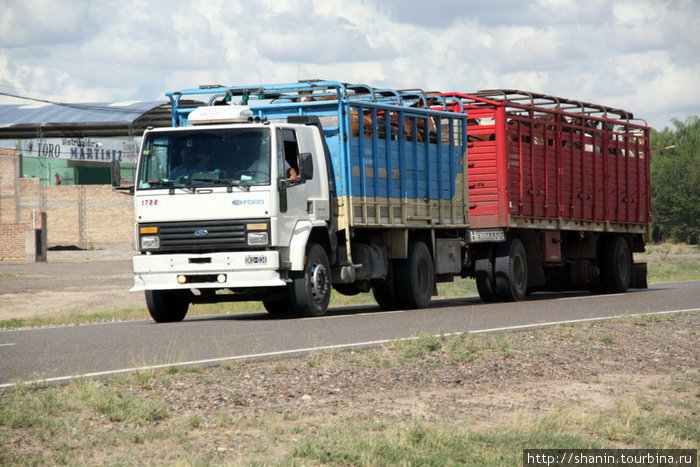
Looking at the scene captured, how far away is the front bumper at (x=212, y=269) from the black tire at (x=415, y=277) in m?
3.80

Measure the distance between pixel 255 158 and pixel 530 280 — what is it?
30.9ft

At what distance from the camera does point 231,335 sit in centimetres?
1420

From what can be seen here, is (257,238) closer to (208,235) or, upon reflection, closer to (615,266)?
(208,235)

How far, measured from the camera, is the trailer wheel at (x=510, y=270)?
22125mm

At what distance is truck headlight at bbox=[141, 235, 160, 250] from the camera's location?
1659cm

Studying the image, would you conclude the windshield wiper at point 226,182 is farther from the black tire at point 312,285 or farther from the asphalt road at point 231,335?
the asphalt road at point 231,335

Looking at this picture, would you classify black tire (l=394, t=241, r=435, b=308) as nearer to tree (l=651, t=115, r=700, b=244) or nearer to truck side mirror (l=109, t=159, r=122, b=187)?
truck side mirror (l=109, t=159, r=122, b=187)

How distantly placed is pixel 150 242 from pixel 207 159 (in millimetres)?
1498

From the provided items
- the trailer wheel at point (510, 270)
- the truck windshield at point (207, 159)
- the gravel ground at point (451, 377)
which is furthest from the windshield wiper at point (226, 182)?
the trailer wheel at point (510, 270)

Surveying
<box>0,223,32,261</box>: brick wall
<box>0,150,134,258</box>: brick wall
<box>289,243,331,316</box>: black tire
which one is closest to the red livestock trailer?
<box>289,243,331,316</box>: black tire

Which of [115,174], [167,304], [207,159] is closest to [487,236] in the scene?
[167,304]

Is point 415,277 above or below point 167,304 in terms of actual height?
above

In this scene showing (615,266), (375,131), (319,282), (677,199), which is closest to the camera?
(319,282)

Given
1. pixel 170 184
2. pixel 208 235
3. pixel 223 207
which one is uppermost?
pixel 170 184
